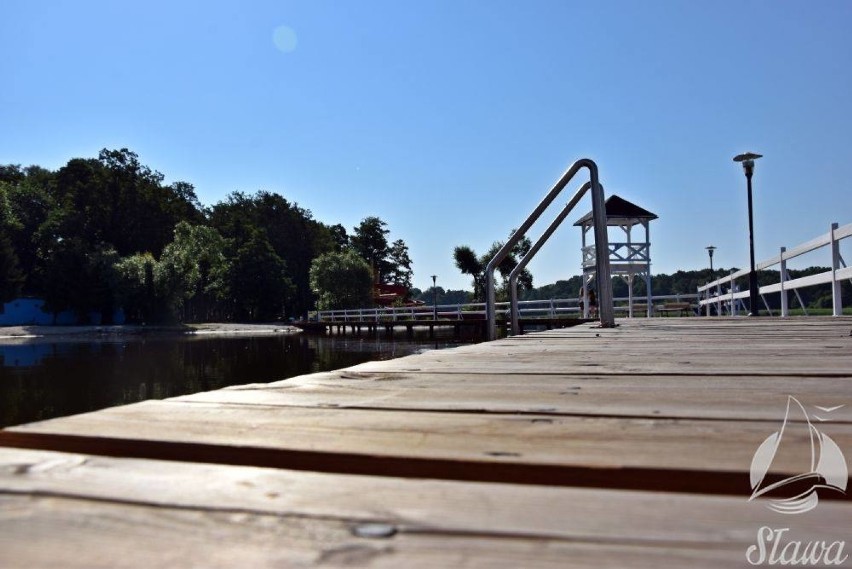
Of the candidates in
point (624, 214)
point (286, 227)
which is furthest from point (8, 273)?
point (624, 214)

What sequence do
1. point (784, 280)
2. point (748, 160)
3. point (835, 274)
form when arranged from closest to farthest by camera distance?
point (835, 274) < point (784, 280) < point (748, 160)

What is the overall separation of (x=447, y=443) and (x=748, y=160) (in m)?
13.7

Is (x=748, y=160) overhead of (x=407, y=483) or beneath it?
overhead

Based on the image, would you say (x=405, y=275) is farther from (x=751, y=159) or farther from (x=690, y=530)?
(x=690, y=530)

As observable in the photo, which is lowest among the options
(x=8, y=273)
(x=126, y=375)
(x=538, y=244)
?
(x=126, y=375)

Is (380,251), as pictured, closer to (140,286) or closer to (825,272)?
(140,286)

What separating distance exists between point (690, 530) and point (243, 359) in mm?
17947

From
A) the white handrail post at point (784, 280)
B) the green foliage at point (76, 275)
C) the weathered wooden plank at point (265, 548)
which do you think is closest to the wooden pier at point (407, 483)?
the weathered wooden plank at point (265, 548)

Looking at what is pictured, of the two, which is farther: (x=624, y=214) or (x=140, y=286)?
(x=140, y=286)

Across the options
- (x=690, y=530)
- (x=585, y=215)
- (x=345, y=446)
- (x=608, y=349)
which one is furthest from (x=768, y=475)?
(x=585, y=215)

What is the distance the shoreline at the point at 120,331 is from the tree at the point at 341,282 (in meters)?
3.26

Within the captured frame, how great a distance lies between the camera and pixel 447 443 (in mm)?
928

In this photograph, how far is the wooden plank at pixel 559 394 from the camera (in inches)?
48.5

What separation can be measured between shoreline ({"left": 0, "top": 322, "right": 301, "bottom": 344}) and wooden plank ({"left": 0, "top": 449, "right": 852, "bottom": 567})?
35.9 meters
